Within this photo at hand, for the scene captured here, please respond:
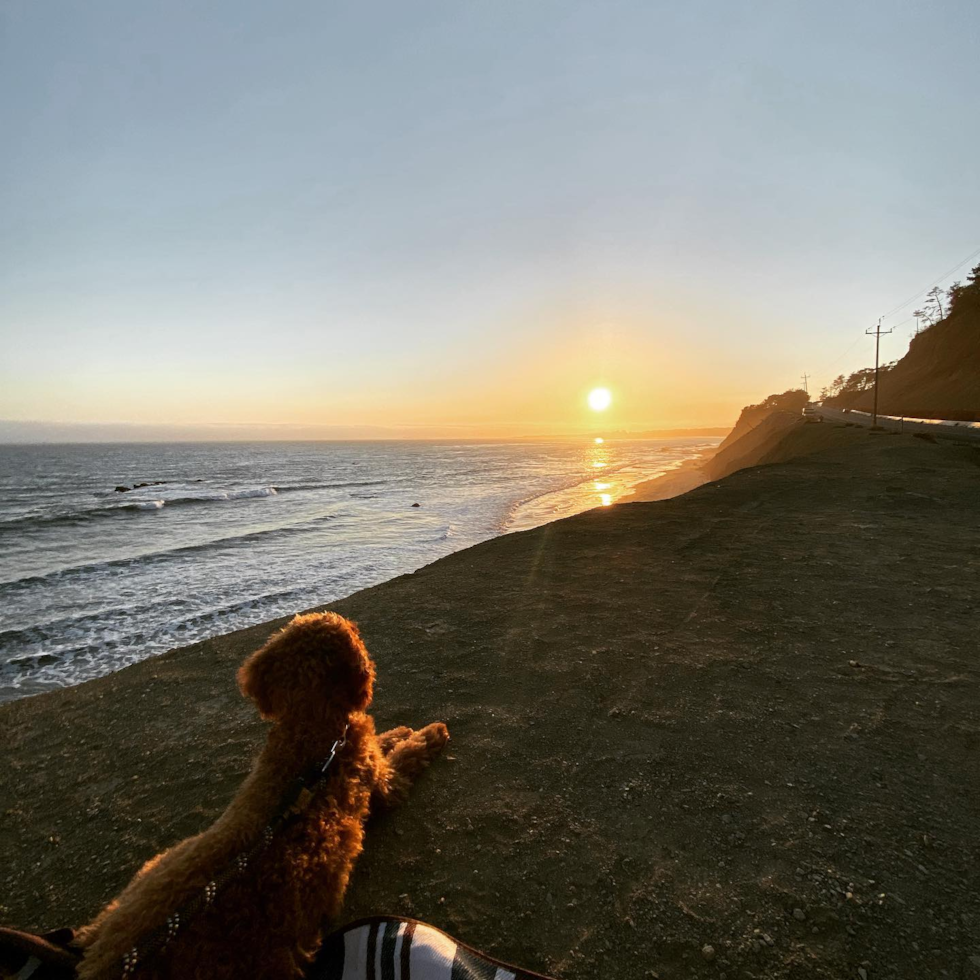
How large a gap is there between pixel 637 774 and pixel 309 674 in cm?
195

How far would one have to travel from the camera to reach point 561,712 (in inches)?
140

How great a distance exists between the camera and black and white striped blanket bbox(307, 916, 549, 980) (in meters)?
1.71

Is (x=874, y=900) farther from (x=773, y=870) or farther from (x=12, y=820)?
(x=12, y=820)

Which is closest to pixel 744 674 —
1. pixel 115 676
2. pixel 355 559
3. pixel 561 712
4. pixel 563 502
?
pixel 561 712

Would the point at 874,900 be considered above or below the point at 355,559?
above

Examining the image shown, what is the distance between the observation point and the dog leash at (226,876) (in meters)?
1.40

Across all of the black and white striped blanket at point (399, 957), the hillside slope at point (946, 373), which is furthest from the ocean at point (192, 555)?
the hillside slope at point (946, 373)

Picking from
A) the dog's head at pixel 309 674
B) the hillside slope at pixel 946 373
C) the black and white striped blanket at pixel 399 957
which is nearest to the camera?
the black and white striped blanket at pixel 399 957

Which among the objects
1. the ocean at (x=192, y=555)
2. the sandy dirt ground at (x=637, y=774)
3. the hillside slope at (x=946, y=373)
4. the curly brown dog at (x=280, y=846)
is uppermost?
the hillside slope at (x=946, y=373)

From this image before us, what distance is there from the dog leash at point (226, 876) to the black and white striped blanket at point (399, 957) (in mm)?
472

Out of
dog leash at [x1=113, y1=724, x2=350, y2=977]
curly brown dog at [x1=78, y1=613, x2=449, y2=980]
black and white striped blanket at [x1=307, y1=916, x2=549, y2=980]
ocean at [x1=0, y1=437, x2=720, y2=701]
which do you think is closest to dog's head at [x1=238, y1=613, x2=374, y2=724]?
curly brown dog at [x1=78, y1=613, x2=449, y2=980]

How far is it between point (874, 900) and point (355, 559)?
1267 centimetres

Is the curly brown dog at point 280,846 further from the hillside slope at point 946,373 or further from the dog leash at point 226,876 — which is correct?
the hillside slope at point 946,373

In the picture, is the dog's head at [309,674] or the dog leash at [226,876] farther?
the dog's head at [309,674]
